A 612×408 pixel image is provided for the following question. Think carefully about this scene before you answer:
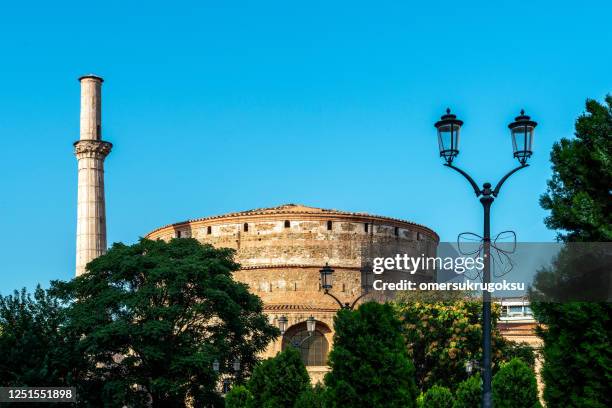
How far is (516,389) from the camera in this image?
2244cm

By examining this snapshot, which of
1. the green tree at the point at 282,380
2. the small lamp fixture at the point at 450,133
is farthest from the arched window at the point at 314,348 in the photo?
the small lamp fixture at the point at 450,133

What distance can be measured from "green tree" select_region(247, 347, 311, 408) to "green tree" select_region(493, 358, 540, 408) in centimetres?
467

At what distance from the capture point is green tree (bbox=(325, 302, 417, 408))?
1780cm

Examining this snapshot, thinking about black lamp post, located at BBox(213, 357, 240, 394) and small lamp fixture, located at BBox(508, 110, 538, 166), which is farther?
black lamp post, located at BBox(213, 357, 240, 394)

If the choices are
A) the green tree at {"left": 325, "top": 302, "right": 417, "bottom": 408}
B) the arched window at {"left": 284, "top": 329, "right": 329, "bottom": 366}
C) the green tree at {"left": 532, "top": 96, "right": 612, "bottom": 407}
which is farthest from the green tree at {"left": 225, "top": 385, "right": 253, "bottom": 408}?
the arched window at {"left": 284, "top": 329, "right": 329, "bottom": 366}

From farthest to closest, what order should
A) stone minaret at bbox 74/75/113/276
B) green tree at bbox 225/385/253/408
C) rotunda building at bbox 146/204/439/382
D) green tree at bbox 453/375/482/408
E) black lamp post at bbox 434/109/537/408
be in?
rotunda building at bbox 146/204/439/382 → stone minaret at bbox 74/75/113/276 → green tree at bbox 453/375/482/408 → green tree at bbox 225/385/253/408 → black lamp post at bbox 434/109/537/408

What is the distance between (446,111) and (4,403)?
63.6 feet

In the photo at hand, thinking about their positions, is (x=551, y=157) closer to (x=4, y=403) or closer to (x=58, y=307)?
(x=4, y=403)

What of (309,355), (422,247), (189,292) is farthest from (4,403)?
(422,247)

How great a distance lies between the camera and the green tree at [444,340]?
1555 inches

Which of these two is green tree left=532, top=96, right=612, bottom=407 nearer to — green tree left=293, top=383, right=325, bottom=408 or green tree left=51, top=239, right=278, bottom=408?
green tree left=293, top=383, right=325, bottom=408

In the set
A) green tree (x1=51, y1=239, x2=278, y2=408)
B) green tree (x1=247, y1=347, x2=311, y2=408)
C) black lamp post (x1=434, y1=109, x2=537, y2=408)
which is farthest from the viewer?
green tree (x1=51, y1=239, x2=278, y2=408)

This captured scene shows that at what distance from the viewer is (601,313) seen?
14.1 m

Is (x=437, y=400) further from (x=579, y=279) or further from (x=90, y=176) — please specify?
(x=90, y=176)
